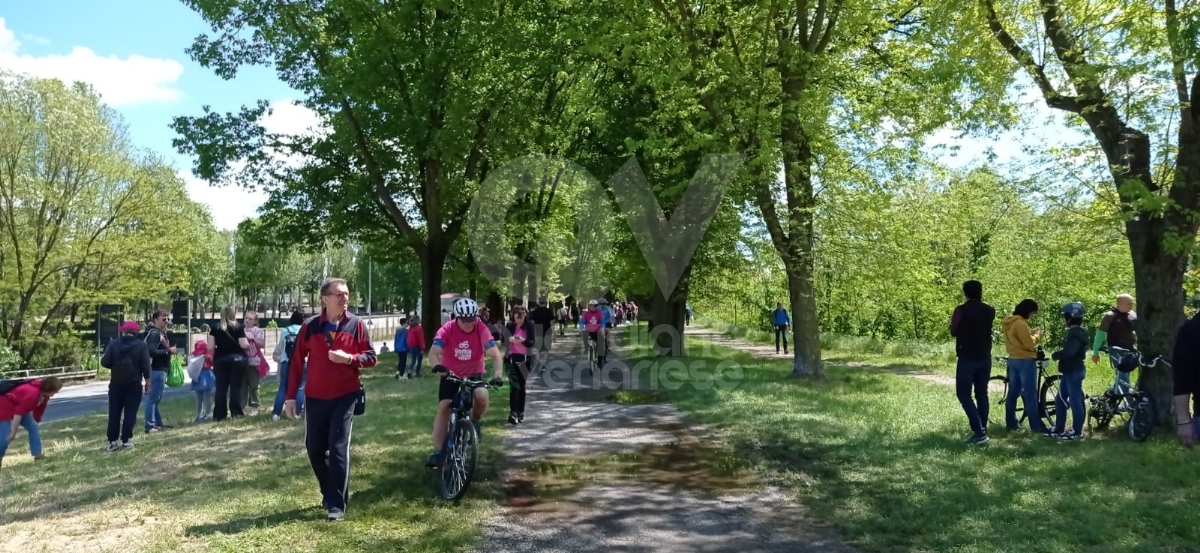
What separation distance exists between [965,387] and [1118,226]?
2.66 meters

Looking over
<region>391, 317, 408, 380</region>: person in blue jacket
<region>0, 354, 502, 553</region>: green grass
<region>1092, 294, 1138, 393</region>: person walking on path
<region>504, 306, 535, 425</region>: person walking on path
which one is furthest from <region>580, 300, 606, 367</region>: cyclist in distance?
<region>1092, 294, 1138, 393</region>: person walking on path

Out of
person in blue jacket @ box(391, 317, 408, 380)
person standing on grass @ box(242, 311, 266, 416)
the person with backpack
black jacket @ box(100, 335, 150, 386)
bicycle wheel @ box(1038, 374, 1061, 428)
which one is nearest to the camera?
black jacket @ box(100, 335, 150, 386)

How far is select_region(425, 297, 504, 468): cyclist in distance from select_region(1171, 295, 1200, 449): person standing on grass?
5299mm

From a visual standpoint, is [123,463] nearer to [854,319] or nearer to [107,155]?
[854,319]

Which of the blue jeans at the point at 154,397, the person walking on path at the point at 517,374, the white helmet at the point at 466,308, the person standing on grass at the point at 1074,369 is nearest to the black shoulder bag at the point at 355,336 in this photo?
the white helmet at the point at 466,308

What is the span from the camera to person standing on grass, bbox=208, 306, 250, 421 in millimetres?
12945

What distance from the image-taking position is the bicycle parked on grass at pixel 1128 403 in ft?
31.1

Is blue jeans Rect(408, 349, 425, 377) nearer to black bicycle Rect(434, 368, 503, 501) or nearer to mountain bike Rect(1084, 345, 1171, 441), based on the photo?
black bicycle Rect(434, 368, 503, 501)

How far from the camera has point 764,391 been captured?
15547mm

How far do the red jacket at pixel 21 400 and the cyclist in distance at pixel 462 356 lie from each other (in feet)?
16.2

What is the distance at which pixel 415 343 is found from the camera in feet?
66.5

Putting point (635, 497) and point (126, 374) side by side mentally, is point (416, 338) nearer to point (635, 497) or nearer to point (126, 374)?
point (126, 374)

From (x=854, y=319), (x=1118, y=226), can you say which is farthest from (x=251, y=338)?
(x=854, y=319)

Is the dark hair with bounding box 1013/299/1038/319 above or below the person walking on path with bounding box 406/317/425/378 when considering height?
above
